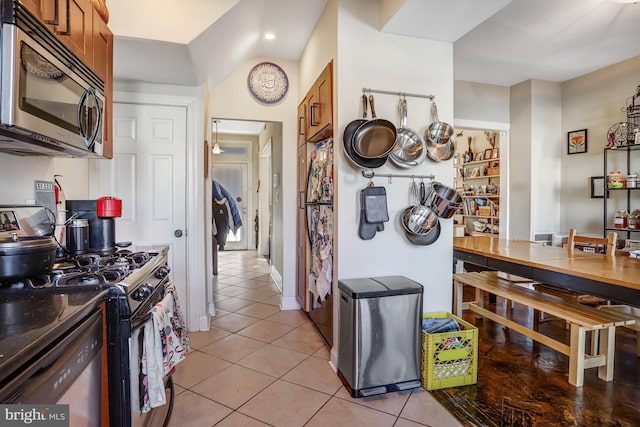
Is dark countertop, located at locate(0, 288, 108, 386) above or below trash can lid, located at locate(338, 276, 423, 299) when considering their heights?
above

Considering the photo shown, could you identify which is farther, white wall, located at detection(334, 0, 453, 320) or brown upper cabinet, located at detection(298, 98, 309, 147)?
brown upper cabinet, located at detection(298, 98, 309, 147)

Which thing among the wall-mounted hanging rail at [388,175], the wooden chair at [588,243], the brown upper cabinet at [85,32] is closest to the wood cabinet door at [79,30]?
the brown upper cabinet at [85,32]

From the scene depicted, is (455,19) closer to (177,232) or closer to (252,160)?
(177,232)

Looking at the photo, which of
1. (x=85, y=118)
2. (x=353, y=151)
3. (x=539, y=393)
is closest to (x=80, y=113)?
(x=85, y=118)

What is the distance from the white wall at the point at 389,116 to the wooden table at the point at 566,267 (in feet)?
1.42

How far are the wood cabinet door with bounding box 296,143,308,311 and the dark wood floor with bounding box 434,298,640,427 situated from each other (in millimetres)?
1667

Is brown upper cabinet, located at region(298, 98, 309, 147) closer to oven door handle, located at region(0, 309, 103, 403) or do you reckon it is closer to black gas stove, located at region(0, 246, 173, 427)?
black gas stove, located at region(0, 246, 173, 427)

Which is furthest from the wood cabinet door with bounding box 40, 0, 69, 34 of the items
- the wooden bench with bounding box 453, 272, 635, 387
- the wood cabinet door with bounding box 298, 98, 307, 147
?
the wooden bench with bounding box 453, 272, 635, 387

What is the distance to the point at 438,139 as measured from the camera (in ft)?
7.60

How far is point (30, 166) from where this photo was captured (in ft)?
5.84

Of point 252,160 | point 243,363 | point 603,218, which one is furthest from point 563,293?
point 252,160

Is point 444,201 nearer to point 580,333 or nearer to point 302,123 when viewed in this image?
point 580,333

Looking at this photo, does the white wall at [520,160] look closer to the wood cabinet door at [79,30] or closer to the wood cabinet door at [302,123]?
the wood cabinet door at [302,123]

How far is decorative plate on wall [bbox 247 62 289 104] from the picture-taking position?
343 cm
